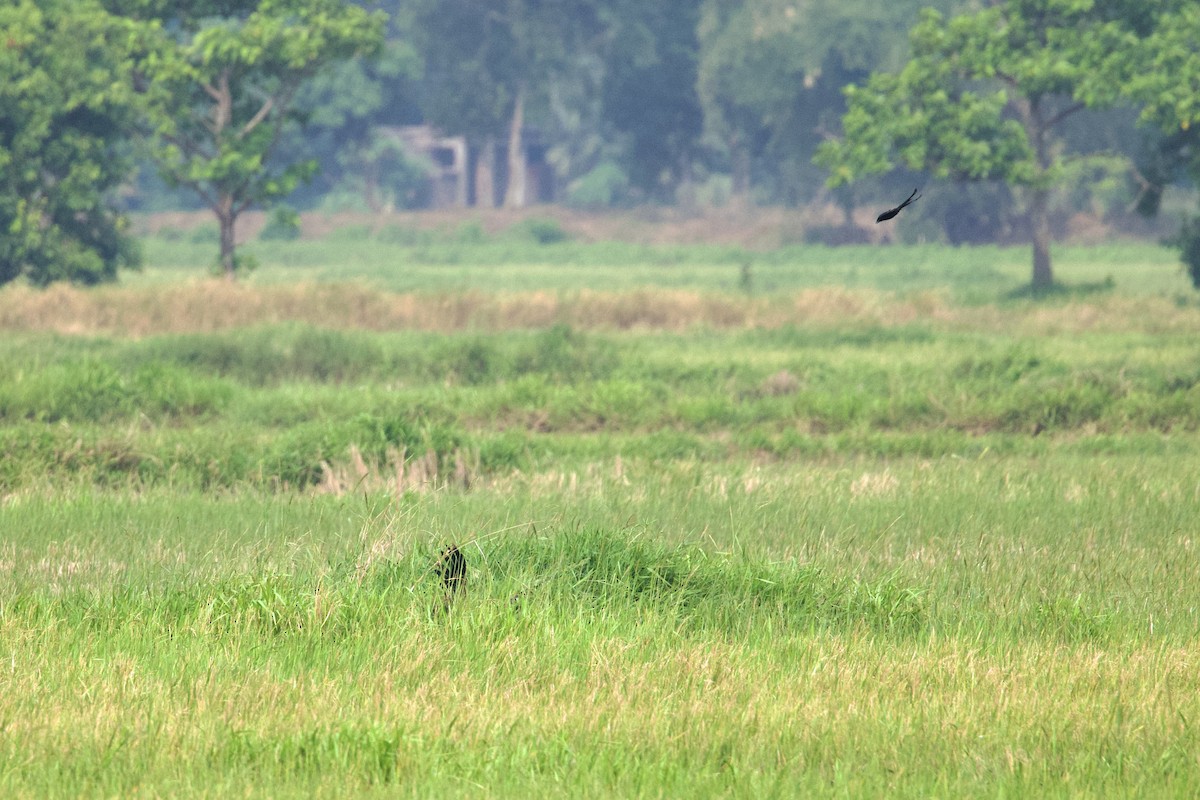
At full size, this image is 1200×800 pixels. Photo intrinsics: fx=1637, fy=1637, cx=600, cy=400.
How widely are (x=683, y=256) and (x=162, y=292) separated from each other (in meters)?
30.5

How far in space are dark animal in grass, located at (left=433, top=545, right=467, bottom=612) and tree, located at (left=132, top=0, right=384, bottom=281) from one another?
80.3ft

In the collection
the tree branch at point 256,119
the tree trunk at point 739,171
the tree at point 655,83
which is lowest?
the tree trunk at point 739,171

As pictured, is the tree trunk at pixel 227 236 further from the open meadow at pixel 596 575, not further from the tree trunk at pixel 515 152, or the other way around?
the tree trunk at pixel 515 152

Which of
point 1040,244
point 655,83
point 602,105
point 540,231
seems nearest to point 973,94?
point 1040,244

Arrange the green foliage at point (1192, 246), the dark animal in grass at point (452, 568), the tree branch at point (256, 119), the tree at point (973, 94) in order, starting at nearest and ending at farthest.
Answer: the dark animal in grass at point (452, 568) → the green foliage at point (1192, 246) → the tree branch at point (256, 119) → the tree at point (973, 94)

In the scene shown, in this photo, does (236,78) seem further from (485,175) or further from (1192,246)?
(485,175)

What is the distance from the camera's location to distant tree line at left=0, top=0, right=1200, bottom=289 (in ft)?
105

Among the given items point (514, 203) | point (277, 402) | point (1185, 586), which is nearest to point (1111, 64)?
point (277, 402)

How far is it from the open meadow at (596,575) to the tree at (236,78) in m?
11.3

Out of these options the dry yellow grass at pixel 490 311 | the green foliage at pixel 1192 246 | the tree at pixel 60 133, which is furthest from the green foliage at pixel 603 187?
the dry yellow grass at pixel 490 311

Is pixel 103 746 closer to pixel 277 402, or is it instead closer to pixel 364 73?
pixel 277 402

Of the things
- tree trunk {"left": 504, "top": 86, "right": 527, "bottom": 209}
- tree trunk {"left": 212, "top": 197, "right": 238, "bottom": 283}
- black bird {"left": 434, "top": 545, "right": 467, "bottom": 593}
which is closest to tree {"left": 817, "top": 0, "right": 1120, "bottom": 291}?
tree trunk {"left": 212, "top": 197, "right": 238, "bottom": 283}

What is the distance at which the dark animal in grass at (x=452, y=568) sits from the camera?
26.6 ft

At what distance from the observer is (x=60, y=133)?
3177 cm
